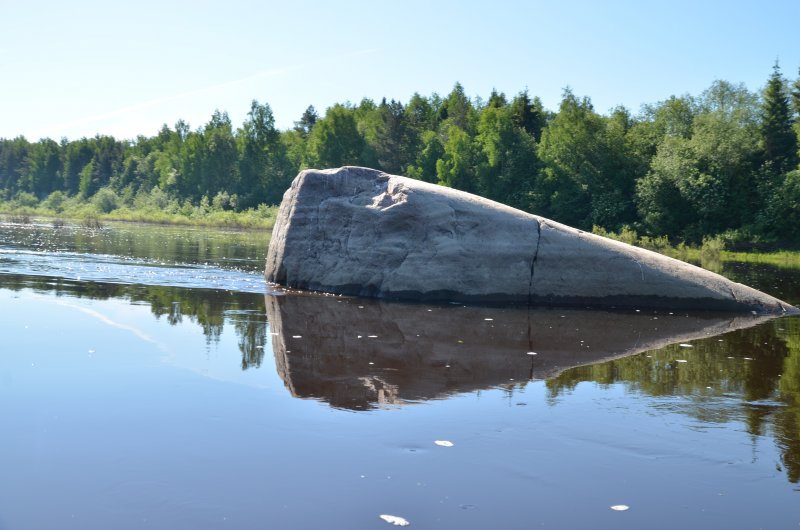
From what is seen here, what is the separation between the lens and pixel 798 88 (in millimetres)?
51500

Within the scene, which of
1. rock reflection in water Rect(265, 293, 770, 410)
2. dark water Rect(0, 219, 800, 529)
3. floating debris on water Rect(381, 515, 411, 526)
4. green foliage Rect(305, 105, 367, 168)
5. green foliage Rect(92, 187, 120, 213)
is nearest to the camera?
floating debris on water Rect(381, 515, 411, 526)

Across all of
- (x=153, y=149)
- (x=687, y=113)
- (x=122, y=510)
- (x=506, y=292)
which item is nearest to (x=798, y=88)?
(x=687, y=113)

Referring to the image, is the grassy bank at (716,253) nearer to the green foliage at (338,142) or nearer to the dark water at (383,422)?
the dark water at (383,422)

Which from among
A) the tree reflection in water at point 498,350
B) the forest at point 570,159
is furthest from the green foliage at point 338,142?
the tree reflection in water at point 498,350

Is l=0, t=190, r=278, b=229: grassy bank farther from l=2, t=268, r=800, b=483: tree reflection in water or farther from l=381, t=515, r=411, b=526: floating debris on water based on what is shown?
l=381, t=515, r=411, b=526: floating debris on water

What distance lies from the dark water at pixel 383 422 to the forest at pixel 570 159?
1524 inches

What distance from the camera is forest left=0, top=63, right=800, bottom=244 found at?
156 ft

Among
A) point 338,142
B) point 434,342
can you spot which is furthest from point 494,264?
point 338,142

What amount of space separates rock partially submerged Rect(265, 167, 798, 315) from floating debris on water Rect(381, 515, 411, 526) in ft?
32.5

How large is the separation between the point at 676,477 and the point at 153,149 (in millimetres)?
126437

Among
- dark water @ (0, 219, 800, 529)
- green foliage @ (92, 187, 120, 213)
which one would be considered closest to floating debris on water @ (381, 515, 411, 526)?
dark water @ (0, 219, 800, 529)

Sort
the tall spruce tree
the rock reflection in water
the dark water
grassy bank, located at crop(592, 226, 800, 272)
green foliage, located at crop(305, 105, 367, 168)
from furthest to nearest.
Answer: green foliage, located at crop(305, 105, 367, 168) → the tall spruce tree → grassy bank, located at crop(592, 226, 800, 272) → the rock reflection in water → the dark water

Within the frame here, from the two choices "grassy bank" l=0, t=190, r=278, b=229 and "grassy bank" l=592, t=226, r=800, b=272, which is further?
"grassy bank" l=0, t=190, r=278, b=229

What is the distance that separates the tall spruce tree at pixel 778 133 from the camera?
1860 inches
